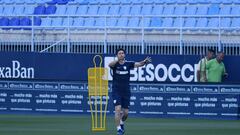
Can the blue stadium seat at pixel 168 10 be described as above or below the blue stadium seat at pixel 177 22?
above

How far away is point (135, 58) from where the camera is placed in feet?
91.1

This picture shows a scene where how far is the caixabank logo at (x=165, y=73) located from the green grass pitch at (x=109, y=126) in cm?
207

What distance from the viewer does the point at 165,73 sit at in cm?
2783

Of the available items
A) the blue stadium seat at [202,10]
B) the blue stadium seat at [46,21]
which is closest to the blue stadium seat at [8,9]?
the blue stadium seat at [46,21]

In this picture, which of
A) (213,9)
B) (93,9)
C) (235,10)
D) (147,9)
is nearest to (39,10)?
(93,9)

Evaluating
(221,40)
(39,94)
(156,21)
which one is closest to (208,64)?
(221,40)

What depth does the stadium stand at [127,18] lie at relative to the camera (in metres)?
27.7

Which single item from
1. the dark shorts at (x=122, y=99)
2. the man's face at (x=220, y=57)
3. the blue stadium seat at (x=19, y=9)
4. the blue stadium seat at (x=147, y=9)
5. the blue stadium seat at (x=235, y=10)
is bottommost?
the dark shorts at (x=122, y=99)

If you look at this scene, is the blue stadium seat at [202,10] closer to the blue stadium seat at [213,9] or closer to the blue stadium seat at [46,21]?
the blue stadium seat at [213,9]

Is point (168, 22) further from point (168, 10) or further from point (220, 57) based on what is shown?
point (220, 57)

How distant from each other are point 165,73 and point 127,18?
3282 millimetres

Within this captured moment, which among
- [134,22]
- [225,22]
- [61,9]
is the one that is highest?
[61,9]

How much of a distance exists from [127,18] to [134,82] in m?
3.75

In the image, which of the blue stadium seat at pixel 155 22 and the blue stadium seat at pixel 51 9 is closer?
the blue stadium seat at pixel 155 22
